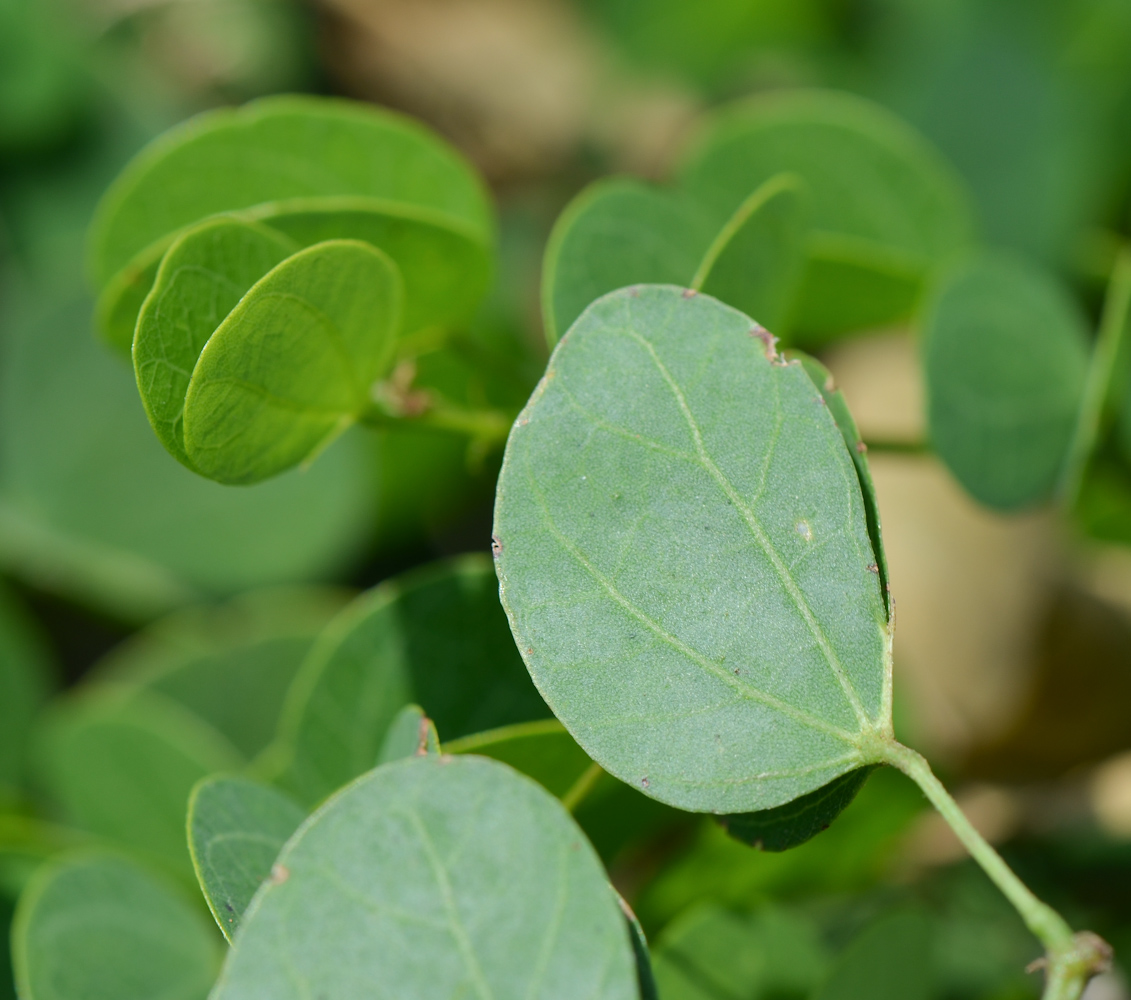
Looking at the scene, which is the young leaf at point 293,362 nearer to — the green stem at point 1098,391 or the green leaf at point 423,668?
the green leaf at point 423,668

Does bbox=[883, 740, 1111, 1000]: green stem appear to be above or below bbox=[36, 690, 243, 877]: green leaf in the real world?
above

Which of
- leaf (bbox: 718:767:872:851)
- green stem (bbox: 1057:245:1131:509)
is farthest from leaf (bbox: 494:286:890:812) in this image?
green stem (bbox: 1057:245:1131:509)

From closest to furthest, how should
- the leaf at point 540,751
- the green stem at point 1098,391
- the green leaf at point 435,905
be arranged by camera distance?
the green leaf at point 435,905 < the leaf at point 540,751 < the green stem at point 1098,391

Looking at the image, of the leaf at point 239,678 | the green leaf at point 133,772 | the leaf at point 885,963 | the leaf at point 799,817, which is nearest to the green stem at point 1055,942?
the leaf at point 799,817

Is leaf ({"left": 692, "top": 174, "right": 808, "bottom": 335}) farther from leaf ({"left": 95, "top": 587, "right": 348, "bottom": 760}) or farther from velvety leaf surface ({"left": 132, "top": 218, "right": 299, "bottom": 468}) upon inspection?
leaf ({"left": 95, "top": 587, "right": 348, "bottom": 760})

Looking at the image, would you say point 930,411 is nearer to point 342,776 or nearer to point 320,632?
point 342,776

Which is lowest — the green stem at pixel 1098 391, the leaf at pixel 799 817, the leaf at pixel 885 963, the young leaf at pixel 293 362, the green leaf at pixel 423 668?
the leaf at pixel 885 963

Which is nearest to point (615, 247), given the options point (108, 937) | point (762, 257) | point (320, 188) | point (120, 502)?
point (762, 257)
